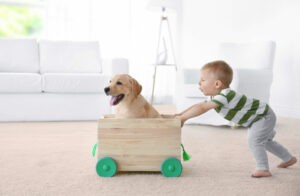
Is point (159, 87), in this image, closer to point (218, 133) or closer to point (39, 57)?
point (39, 57)

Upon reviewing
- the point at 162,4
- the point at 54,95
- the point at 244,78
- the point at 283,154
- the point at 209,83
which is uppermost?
the point at 162,4

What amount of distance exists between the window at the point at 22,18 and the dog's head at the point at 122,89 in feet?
15.3

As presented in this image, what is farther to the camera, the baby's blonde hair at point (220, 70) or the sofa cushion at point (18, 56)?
the sofa cushion at point (18, 56)

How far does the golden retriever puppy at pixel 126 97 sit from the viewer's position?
1815mm

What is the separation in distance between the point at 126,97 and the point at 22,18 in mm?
4900

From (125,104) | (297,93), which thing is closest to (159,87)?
(297,93)

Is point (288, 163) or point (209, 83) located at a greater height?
point (209, 83)

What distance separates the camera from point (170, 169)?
178 cm

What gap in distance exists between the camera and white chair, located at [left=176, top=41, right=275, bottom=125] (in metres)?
3.54

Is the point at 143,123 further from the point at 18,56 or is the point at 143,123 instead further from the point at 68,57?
the point at 18,56

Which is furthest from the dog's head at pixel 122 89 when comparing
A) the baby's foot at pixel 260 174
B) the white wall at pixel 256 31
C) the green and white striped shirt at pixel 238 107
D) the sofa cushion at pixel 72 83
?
the white wall at pixel 256 31

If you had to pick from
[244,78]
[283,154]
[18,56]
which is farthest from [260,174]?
[18,56]

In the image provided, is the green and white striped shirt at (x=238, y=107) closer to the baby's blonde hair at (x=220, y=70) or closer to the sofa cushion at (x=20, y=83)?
the baby's blonde hair at (x=220, y=70)

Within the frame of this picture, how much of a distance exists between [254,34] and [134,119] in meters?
3.67
